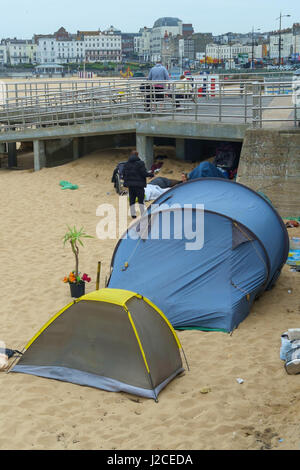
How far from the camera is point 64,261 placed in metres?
10.6

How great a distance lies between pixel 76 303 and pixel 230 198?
10.2 ft

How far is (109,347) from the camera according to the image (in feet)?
21.0

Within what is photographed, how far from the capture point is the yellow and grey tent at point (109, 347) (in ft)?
20.5

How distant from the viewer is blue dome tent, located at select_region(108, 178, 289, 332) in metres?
7.78

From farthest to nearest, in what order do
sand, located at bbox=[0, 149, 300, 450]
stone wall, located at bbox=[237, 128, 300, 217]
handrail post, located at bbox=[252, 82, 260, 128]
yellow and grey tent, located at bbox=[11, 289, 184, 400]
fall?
handrail post, located at bbox=[252, 82, 260, 128]
stone wall, located at bbox=[237, 128, 300, 217]
yellow and grey tent, located at bbox=[11, 289, 184, 400]
sand, located at bbox=[0, 149, 300, 450]

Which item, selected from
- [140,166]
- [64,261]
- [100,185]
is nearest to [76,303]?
[64,261]

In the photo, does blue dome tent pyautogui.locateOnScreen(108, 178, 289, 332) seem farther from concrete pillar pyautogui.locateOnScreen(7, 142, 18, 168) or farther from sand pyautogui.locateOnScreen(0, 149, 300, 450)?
concrete pillar pyautogui.locateOnScreen(7, 142, 18, 168)

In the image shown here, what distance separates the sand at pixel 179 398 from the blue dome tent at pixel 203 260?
1.02 ft

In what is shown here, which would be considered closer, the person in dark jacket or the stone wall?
the person in dark jacket

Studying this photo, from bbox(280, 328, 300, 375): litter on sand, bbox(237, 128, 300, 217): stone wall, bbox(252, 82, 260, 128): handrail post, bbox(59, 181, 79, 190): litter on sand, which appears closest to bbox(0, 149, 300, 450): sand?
bbox(280, 328, 300, 375): litter on sand

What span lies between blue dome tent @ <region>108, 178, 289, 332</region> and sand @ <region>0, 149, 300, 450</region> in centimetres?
31

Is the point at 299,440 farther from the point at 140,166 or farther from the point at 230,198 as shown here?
the point at 140,166

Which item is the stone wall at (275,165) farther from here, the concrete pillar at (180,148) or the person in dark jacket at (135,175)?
the concrete pillar at (180,148)

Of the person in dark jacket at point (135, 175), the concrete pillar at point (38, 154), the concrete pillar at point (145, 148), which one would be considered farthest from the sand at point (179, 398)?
the concrete pillar at point (38, 154)
